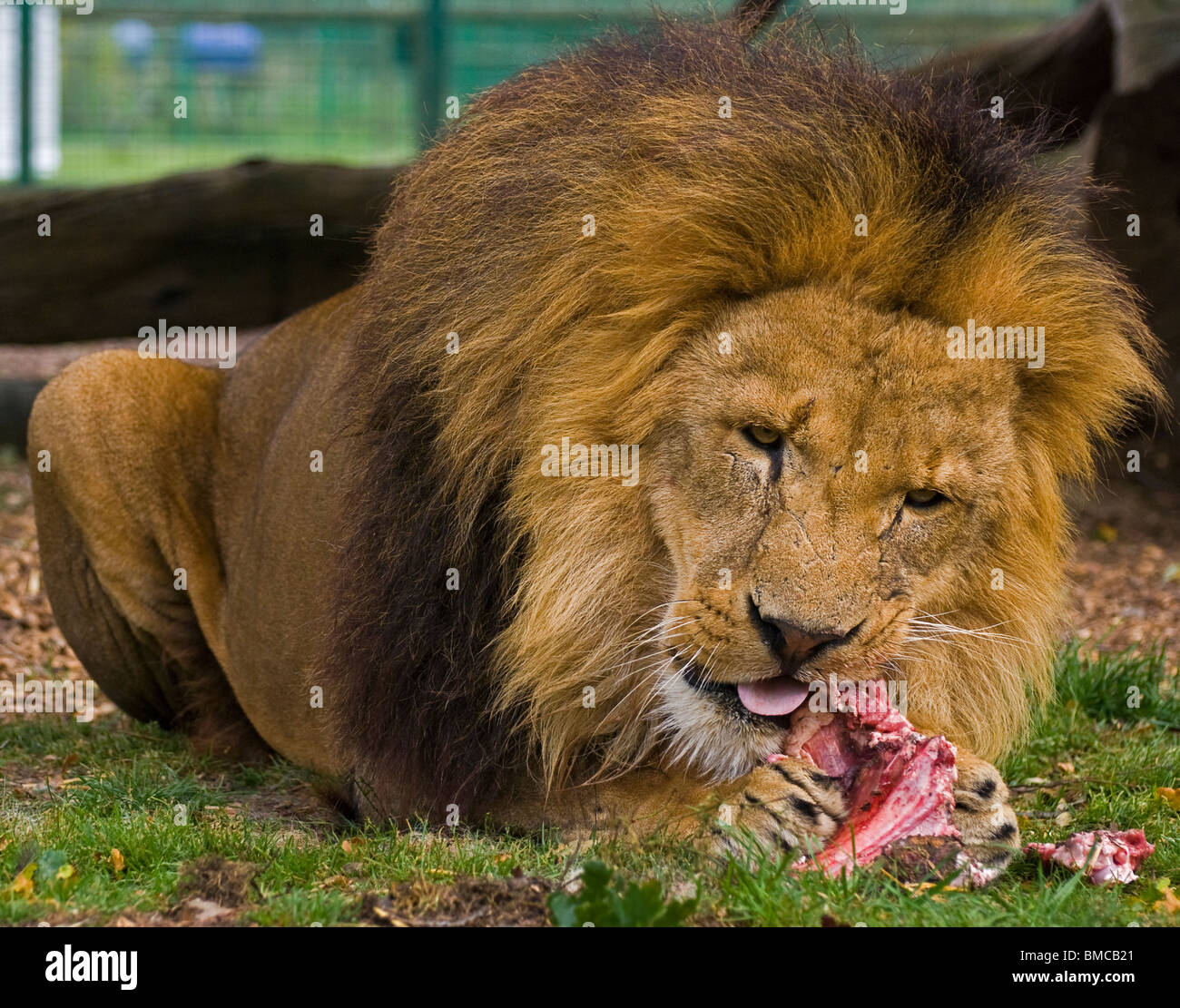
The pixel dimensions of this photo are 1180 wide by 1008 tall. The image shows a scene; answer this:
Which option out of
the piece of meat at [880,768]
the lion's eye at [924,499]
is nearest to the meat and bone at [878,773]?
the piece of meat at [880,768]

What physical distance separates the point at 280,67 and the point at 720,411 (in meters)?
11.5

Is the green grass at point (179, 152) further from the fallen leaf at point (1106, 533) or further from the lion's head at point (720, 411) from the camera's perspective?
the lion's head at point (720, 411)

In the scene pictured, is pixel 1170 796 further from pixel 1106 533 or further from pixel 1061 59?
pixel 1061 59

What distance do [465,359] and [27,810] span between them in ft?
6.36

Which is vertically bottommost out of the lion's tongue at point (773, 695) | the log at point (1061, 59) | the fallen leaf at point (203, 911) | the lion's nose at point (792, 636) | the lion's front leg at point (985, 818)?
the fallen leaf at point (203, 911)

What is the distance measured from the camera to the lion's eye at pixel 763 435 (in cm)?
318

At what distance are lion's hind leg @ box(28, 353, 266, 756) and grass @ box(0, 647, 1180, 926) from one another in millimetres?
310

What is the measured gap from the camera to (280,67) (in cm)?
1368

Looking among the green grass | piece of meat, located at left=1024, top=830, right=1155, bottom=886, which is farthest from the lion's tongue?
the green grass

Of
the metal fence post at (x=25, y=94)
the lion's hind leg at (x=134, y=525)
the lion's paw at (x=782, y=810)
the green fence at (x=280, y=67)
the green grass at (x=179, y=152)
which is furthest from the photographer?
the green grass at (x=179, y=152)

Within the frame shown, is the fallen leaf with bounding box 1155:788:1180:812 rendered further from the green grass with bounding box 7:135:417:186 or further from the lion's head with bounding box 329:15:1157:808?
the green grass with bounding box 7:135:417:186

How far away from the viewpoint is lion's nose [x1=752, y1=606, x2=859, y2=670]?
3.05 meters

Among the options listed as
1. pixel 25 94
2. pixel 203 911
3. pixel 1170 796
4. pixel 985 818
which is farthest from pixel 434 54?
pixel 203 911

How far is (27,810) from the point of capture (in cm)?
427
